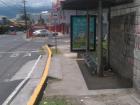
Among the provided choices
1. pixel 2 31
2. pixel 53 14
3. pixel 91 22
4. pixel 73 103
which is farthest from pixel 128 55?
pixel 2 31

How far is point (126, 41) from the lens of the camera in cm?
1255

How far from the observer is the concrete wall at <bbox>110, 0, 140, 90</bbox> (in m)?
10.8

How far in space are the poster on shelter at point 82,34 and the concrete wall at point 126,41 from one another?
10.6 feet

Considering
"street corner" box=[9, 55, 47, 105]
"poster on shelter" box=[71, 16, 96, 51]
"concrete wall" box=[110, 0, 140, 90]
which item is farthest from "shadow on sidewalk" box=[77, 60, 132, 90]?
"poster on shelter" box=[71, 16, 96, 51]

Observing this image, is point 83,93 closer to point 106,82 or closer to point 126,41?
point 106,82

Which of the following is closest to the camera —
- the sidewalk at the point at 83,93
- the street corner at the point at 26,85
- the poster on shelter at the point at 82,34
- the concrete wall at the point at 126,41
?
the sidewalk at the point at 83,93

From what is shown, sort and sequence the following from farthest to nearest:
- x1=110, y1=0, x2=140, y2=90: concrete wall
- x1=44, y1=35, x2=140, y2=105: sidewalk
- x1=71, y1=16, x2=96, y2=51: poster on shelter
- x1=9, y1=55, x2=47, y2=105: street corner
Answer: x1=71, y1=16, x2=96, y2=51: poster on shelter < x1=110, y1=0, x2=140, y2=90: concrete wall < x1=9, y1=55, x2=47, y2=105: street corner < x1=44, y1=35, x2=140, y2=105: sidewalk

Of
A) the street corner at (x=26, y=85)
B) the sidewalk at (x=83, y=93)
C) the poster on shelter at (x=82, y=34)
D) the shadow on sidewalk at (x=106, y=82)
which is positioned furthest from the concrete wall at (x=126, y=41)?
the poster on shelter at (x=82, y=34)

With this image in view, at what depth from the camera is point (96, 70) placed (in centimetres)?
1439

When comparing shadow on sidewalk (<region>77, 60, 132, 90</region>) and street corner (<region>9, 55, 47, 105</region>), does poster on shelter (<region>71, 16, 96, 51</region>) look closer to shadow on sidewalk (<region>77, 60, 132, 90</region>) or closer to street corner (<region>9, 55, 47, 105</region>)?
street corner (<region>9, 55, 47, 105</region>)

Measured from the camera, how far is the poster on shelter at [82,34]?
19.3 m

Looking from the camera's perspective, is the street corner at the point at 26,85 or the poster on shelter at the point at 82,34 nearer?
the street corner at the point at 26,85

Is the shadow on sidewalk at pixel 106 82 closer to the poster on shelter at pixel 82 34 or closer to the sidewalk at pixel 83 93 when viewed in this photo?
the sidewalk at pixel 83 93

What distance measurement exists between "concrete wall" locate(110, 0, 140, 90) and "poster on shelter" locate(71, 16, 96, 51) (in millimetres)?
3236
